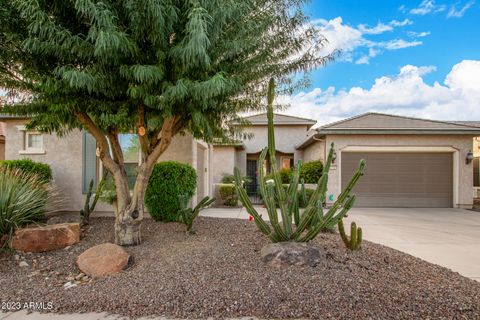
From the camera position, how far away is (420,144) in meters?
12.0

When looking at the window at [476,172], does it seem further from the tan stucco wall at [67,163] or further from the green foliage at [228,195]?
the tan stucco wall at [67,163]

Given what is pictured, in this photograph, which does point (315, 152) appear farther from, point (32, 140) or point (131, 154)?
point (32, 140)

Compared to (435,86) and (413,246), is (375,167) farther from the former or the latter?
(435,86)

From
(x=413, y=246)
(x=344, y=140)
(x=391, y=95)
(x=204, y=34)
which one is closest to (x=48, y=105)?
(x=204, y=34)

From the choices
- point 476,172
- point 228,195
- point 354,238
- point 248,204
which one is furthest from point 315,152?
point 248,204

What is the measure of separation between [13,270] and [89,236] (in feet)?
4.86

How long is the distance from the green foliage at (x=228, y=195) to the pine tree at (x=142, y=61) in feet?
24.1

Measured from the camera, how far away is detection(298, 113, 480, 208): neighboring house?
11.8 meters

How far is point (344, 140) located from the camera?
1214 cm

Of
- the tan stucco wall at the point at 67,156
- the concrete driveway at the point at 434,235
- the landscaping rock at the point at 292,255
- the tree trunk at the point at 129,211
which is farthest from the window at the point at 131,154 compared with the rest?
→ the concrete driveway at the point at 434,235

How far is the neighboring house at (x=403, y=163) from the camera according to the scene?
11.8 metres

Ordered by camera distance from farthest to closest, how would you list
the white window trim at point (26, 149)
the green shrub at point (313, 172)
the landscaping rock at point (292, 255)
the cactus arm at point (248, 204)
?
the green shrub at point (313, 172) → the white window trim at point (26, 149) → the cactus arm at point (248, 204) → the landscaping rock at point (292, 255)

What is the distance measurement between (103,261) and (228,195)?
859 cm

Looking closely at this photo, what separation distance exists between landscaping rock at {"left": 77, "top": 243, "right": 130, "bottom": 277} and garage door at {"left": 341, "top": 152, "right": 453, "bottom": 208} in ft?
35.0
